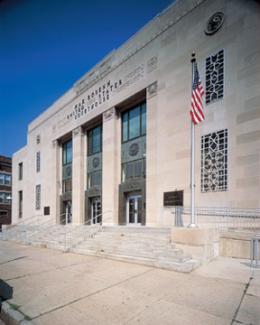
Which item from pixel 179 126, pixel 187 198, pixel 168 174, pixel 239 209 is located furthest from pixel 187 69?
pixel 239 209

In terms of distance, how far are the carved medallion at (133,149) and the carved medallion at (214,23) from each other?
8.44 metres

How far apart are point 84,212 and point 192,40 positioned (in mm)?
16099

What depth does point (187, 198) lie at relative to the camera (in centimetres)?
1361

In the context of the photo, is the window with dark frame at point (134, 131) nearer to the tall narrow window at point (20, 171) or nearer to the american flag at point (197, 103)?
the american flag at point (197, 103)

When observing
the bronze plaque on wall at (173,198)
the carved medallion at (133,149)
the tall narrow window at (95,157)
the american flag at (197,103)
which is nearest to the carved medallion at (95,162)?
the tall narrow window at (95,157)

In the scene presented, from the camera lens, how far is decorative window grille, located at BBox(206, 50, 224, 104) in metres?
13.0

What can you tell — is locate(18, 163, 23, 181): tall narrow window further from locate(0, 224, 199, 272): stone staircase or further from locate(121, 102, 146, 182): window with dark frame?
locate(0, 224, 199, 272): stone staircase

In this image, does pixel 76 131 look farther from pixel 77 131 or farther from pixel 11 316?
pixel 11 316

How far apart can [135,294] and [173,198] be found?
30.4 ft

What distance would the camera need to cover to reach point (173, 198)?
14.3 metres

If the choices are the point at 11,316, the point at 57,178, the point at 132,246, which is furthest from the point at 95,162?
the point at 11,316

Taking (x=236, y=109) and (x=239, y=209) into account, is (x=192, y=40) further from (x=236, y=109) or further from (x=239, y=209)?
(x=239, y=209)

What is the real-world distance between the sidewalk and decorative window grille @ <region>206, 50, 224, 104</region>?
864 centimetres

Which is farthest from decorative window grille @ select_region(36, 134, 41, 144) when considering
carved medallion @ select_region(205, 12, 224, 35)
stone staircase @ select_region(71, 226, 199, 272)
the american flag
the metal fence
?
the american flag
